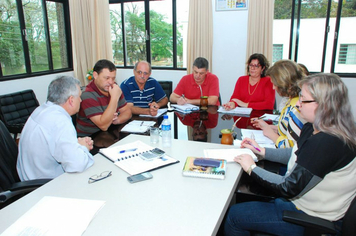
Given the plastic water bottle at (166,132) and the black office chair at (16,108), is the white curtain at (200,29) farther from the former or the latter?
the plastic water bottle at (166,132)

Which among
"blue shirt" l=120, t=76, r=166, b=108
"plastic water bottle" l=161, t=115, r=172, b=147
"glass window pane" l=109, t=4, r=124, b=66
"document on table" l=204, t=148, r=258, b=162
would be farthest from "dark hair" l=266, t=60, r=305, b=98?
"glass window pane" l=109, t=4, r=124, b=66

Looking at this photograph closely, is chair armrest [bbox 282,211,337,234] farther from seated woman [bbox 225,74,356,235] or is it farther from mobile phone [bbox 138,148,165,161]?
mobile phone [bbox 138,148,165,161]

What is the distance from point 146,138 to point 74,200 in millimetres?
839

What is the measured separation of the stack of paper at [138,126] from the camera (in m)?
2.17

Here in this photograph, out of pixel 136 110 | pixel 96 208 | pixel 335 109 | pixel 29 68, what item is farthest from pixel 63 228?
pixel 29 68

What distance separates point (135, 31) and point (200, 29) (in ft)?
4.78

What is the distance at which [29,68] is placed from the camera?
4672mm

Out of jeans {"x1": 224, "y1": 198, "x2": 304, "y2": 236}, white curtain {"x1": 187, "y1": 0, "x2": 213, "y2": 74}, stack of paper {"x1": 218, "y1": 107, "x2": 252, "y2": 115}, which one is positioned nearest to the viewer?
jeans {"x1": 224, "y1": 198, "x2": 304, "y2": 236}

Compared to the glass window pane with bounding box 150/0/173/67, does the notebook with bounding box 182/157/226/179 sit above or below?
below

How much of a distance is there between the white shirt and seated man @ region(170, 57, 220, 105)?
1782mm

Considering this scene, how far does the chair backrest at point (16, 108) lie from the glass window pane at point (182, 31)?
2.80 meters

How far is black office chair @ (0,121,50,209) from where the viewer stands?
1.47 meters

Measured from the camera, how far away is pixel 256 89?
10.5ft

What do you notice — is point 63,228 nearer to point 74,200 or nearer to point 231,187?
point 74,200
